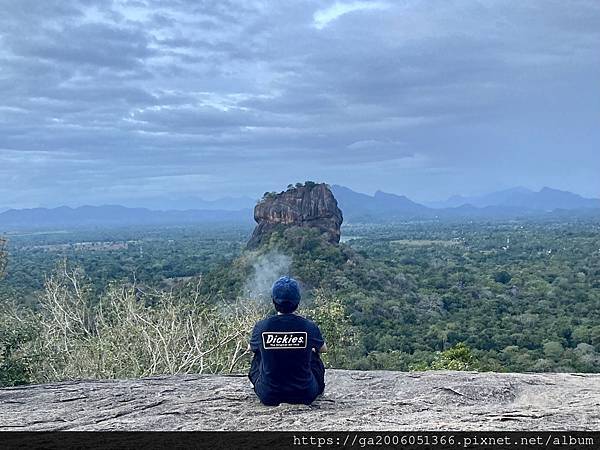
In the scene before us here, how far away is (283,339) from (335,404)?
825mm

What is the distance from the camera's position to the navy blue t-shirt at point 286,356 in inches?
202

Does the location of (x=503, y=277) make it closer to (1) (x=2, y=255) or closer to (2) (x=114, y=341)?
(2) (x=114, y=341)

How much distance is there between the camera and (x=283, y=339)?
511 centimetres

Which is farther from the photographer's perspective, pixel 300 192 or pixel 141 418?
pixel 300 192

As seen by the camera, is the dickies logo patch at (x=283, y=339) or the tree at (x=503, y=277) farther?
the tree at (x=503, y=277)

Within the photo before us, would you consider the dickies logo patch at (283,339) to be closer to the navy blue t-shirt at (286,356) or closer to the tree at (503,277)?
the navy blue t-shirt at (286,356)

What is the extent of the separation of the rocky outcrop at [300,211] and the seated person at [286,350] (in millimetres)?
40864

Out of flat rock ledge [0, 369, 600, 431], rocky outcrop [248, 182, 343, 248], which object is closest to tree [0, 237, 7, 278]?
flat rock ledge [0, 369, 600, 431]

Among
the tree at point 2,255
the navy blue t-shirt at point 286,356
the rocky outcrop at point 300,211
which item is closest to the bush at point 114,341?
the tree at point 2,255

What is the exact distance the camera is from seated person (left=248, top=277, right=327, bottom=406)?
5.13 m

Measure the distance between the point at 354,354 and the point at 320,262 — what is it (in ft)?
61.4

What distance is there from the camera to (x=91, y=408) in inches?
225

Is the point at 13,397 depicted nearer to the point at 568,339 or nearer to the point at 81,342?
the point at 81,342

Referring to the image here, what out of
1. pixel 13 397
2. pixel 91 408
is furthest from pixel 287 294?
pixel 13 397
